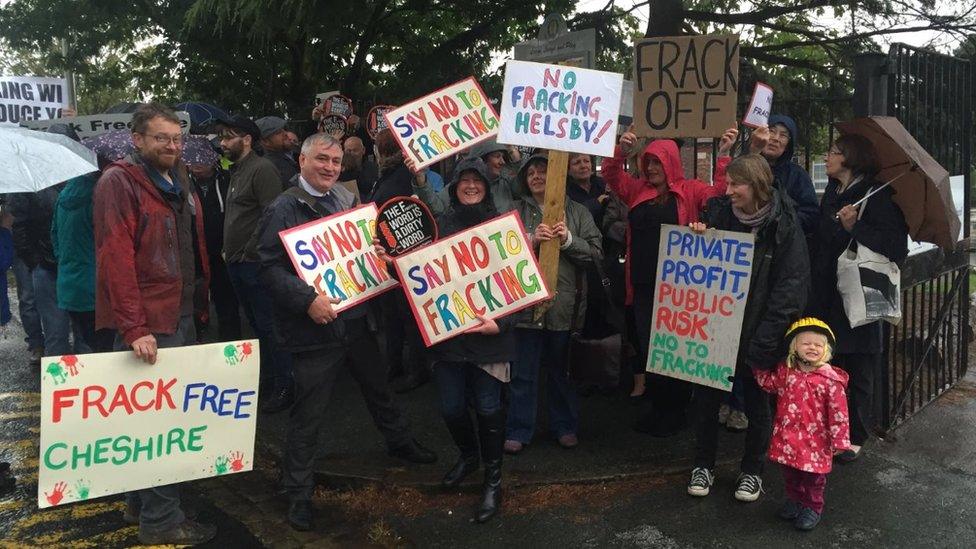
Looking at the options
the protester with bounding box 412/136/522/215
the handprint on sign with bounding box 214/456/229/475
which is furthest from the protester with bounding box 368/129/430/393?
the handprint on sign with bounding box 214/456/229/475

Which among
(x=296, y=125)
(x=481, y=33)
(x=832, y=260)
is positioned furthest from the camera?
(x=296, y=125)

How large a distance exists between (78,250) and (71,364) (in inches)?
53.9

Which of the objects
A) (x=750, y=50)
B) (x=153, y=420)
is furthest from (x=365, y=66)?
(x=153, y=420)

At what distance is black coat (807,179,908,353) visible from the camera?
14.5 ft

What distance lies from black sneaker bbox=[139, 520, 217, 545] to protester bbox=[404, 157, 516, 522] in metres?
1.37

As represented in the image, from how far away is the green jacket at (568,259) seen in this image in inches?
186

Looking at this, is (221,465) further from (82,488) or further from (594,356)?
(594,356)

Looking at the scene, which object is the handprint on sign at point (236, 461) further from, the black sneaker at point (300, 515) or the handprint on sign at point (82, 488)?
the handprint on sign at point (82, 488)

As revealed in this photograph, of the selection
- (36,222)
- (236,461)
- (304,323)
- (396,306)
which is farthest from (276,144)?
(236,461)

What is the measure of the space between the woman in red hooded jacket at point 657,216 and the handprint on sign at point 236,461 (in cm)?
250

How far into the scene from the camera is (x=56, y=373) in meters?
3.39

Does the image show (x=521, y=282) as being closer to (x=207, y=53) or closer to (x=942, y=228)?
(x=942, y=228)

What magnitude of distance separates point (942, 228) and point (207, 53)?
36.7 feet

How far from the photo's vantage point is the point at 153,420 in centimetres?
368
